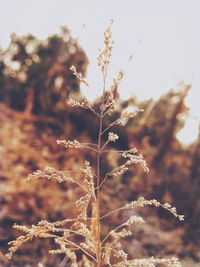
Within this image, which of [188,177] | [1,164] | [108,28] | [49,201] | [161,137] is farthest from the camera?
[161,137]

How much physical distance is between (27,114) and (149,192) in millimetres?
3409

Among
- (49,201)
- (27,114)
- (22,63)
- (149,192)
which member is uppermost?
(22,63)

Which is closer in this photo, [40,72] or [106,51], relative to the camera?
[106,51]

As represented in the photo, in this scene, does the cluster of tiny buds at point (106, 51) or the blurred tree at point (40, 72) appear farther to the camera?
the blurred tree at point (40, 72)

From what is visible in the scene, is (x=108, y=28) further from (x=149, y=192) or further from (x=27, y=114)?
(x=27, y=114)

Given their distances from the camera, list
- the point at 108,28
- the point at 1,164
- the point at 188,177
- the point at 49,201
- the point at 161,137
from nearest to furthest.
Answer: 1. the point at 108,28
2. the point at 49,201
3. the point at 1,164
4. the point at 188,177
5. the point at 161,137

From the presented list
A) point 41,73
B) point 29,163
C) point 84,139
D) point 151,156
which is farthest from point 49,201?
point 41,73

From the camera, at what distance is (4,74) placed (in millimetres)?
7812

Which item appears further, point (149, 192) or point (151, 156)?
point (151, 156)

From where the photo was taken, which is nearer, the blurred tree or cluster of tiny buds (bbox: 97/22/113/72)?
cluster of tiny buds (bbox: 97/22/113/72)

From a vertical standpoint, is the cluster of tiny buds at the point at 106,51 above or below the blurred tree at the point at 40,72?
below

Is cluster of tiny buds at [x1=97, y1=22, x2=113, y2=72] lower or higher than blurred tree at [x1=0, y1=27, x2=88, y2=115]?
lower

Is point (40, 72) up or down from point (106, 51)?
up

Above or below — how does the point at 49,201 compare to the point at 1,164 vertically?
below
